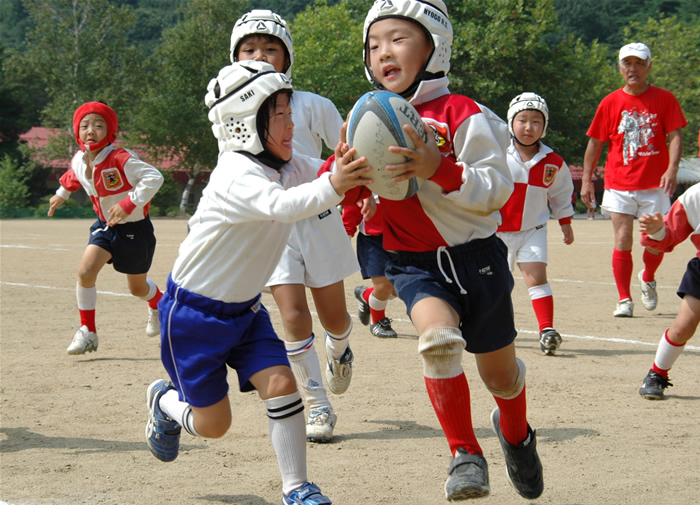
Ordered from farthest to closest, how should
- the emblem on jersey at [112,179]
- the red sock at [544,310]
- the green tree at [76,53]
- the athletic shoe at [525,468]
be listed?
the green tree at [76,53]
the emblem on jersey at [112,179]
the red sock at [544,310]
the athletic shoe at [525,468]

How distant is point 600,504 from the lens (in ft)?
11.7

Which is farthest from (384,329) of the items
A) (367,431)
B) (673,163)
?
(673,163)

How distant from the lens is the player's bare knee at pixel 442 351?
3.28 meters

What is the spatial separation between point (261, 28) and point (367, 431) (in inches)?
104

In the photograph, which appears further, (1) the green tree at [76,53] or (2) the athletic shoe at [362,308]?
(1) the green tree at [76,53]

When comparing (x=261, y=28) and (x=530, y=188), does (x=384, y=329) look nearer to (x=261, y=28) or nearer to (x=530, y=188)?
(x=530, y=188)

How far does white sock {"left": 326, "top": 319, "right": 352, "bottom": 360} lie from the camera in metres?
5.21

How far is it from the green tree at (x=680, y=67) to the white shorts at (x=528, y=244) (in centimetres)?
4794

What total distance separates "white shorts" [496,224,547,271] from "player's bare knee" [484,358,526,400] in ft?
13.0

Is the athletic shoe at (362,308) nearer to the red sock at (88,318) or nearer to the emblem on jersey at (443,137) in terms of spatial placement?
the red sock at (88,318)

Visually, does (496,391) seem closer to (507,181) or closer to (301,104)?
(507,181)

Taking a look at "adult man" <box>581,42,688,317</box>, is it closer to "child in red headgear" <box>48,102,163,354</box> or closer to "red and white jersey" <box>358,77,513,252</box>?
"child in red headgear" <box>48,102,163,354</box>

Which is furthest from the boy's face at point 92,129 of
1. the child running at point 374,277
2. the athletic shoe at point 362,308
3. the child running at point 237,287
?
the child running at point 237,287

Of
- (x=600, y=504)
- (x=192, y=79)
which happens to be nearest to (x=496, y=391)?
(x=600, y=504)
